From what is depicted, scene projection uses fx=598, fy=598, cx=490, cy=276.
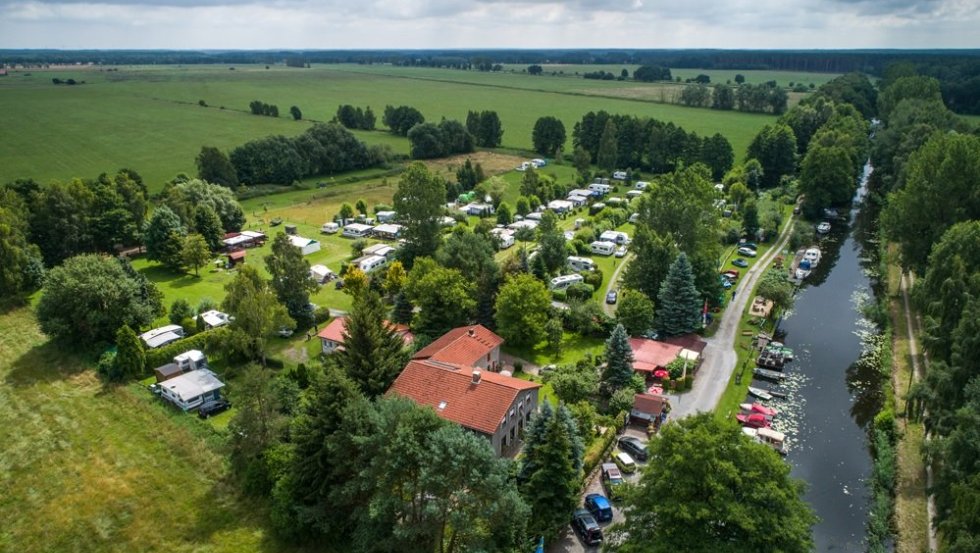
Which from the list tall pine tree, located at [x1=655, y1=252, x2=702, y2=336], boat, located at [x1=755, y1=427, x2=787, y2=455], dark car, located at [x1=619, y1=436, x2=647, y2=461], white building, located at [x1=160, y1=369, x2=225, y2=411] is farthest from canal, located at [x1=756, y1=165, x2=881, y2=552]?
white building, located at [x1=160, y1=369, x2=225, y2=411]

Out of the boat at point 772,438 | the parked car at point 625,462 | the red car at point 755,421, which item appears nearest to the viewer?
the parked car at point 625,462

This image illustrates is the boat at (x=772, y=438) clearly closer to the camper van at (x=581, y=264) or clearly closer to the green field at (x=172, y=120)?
the camper van at (x=581, y=264)

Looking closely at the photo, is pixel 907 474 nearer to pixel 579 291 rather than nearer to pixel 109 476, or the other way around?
pixel 579 291

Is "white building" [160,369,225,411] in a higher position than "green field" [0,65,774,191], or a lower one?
lower

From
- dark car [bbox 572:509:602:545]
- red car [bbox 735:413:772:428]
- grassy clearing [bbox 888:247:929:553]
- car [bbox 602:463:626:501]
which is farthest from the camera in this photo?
red car [bbox 735:413:772:428]

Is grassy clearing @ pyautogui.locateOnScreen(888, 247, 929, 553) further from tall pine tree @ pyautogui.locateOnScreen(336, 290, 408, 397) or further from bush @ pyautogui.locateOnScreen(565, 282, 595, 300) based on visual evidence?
tall pine tree @ pyautogui.locateOnScreen(336, 290, 408, 397)

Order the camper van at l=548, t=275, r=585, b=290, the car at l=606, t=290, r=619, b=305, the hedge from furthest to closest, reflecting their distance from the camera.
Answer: the camper van at l=548, t=275, r=585, b=290 < the car at l=606, t=290, r=619, b=305 < the hedge

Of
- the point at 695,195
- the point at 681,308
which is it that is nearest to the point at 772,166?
the point at 695,195

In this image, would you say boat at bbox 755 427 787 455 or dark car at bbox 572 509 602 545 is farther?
boat at bbox 755 427 787 455

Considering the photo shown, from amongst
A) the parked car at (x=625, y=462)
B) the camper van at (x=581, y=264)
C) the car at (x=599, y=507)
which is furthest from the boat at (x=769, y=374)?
the camper van at (x=581, y=264)
